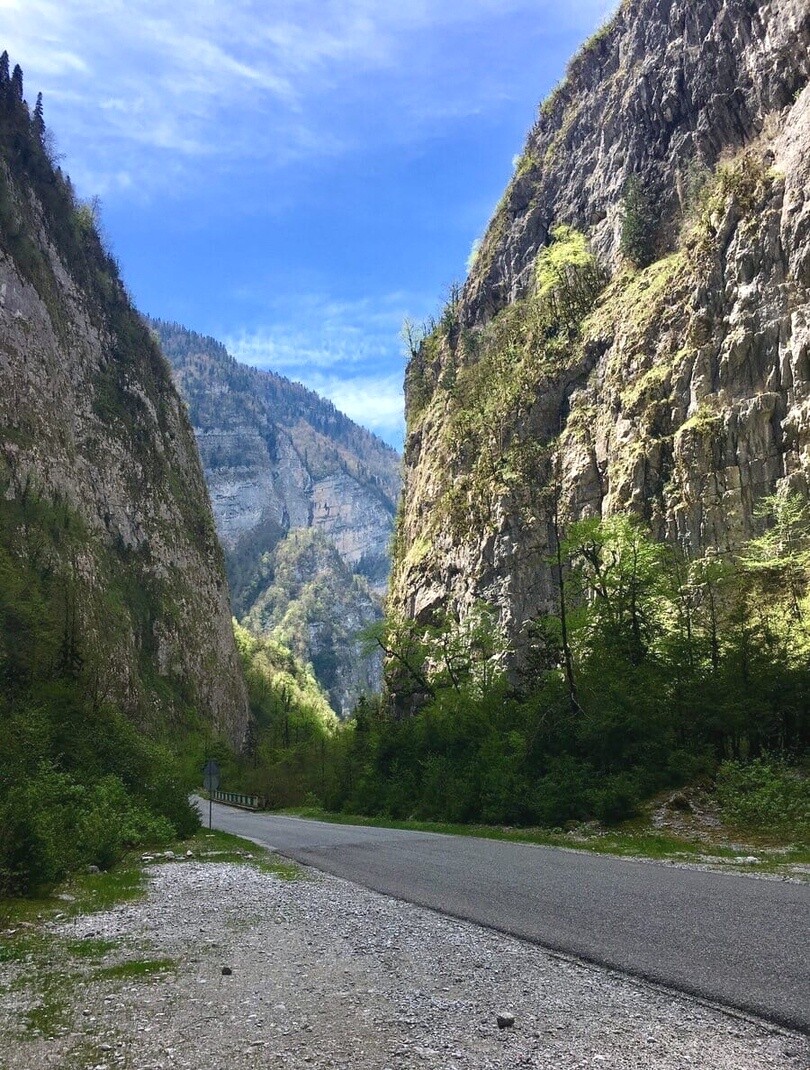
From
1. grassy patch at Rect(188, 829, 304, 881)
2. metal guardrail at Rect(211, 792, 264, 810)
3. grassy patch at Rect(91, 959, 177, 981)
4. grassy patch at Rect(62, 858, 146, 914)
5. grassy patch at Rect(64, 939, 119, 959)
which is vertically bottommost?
metal guardrail at Rect(211, 792, 264, 810)

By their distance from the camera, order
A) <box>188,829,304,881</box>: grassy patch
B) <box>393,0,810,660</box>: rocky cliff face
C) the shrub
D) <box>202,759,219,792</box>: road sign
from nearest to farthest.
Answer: <box>188,829,304,881</box>: grassy patch < the shrub < <box>202,759,219,792</box>: road sign < <box>393,0,810,660</box>: rocky cliff face

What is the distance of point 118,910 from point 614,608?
19.2m

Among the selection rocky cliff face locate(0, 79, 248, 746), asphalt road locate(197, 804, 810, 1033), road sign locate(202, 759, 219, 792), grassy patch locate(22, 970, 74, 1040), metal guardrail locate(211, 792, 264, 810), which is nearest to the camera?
grassy patch locate(22, 970, 74, 1040)

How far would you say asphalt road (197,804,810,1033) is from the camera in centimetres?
527

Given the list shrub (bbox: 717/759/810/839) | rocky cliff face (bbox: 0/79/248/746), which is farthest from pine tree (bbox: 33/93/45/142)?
shrub (bbox: 717/759/810/839)

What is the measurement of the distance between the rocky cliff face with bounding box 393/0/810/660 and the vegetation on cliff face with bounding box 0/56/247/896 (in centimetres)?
2011

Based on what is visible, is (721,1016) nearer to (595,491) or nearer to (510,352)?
(595,491)

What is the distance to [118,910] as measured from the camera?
9.58 metres

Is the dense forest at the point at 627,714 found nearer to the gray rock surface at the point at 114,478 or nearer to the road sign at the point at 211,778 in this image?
the road sign at the point at 211,778

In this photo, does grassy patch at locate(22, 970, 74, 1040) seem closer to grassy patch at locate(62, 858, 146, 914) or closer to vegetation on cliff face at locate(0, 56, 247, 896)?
grassy patch at locate(62, 858, 146, 914)

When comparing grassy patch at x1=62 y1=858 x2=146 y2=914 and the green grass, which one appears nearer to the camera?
grassy patch at x1=62 y1=858 x2=146 y2=914

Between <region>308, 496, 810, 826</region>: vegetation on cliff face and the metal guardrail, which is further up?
<region>308, 496, 810, 826</region>: vegetation on cliff face

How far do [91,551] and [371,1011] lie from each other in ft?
213

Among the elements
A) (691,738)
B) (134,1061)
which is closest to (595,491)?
(691,738)
